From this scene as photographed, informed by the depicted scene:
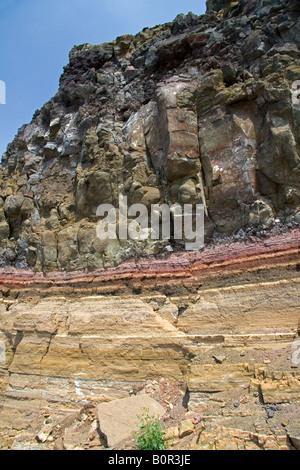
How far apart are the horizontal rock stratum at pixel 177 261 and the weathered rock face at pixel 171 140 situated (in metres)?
0.06

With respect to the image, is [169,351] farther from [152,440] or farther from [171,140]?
[171,140]

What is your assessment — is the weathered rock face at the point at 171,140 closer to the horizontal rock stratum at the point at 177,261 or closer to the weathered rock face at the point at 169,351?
the horizontal rock stratum at the point at 177,261

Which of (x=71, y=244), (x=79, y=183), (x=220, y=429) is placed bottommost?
(x=220, y=429)

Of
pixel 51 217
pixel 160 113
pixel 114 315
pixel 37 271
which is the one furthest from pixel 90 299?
pixel 160 113

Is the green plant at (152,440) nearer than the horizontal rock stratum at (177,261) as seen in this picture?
Yes

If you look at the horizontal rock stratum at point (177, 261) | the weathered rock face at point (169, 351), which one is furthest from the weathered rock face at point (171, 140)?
the weathered rock face at point (169, 351)

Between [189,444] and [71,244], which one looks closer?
[189,444]

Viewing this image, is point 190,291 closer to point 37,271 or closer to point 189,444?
point 189,444

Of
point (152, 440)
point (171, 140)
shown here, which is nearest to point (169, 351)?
point (152, 440)

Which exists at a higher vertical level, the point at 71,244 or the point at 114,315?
the point at 71,244

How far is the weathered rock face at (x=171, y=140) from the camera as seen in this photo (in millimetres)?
9609

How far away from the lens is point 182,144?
10570 mm

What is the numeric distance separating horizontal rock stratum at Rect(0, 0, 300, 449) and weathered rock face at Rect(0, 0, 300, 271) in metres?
0.06
